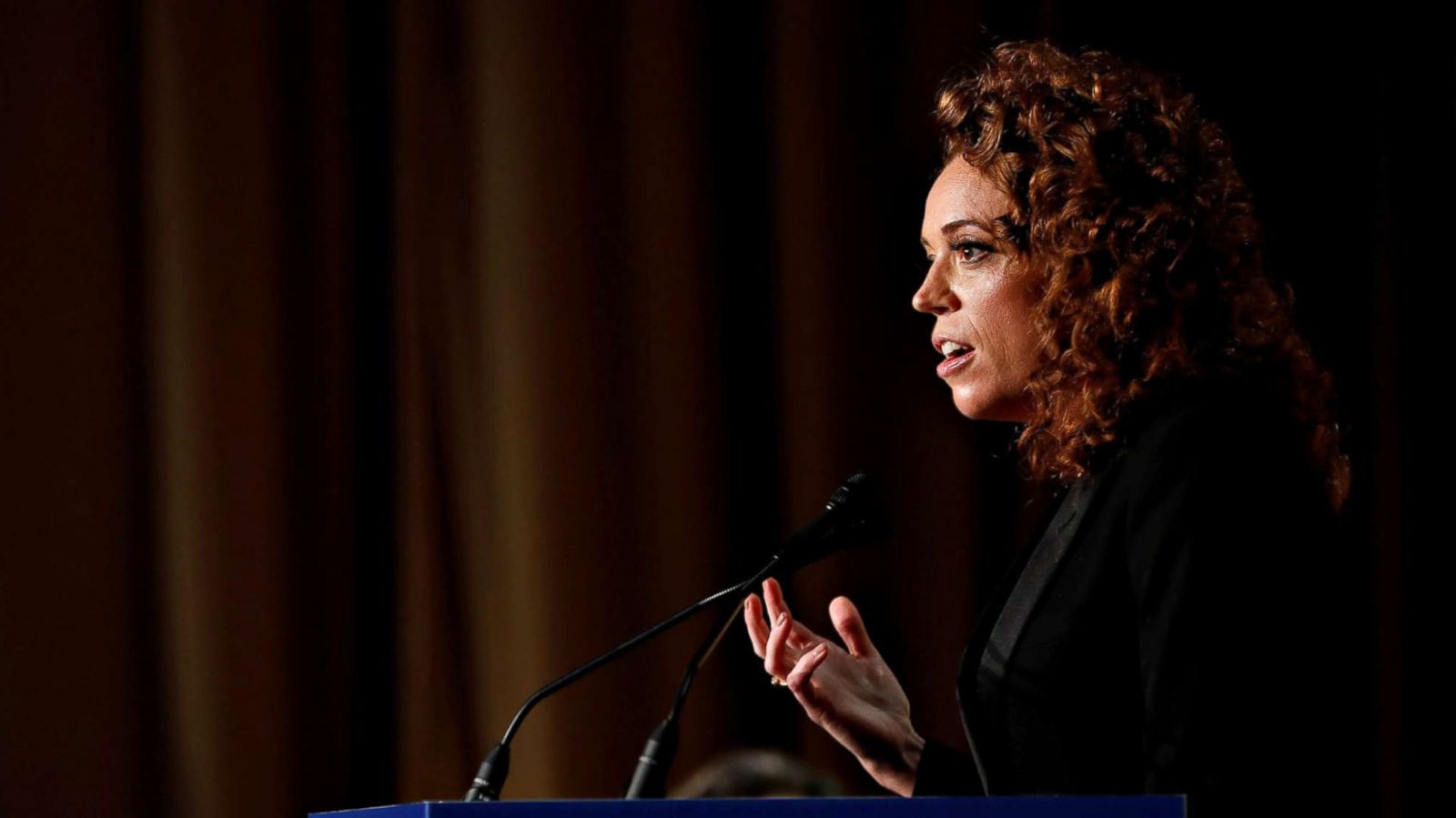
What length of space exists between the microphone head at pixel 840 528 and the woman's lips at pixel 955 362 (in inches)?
6.6

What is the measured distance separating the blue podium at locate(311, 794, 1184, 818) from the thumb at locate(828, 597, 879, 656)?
0.90m

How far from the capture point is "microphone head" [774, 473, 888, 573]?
1.51 metres

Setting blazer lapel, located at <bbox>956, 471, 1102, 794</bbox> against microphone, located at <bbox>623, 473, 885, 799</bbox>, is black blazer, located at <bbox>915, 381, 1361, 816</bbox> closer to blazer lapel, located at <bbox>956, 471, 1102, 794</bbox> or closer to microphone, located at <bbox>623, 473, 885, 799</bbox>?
blazer lapel, located at <bbox>956, 471, 1102, 794</bbox>

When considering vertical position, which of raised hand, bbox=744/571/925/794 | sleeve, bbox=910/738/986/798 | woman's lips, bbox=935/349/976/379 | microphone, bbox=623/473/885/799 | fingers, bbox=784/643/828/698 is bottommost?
sleeve, bbox=910/738/986/798

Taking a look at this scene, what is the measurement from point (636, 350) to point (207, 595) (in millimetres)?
699

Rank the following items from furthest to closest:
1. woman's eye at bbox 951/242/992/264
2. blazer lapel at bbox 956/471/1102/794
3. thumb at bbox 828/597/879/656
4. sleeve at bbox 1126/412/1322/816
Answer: thumb at bbox 828/597/879/656 < woman's eye at bbox 951/242/992/264 < blazer lapel at bbox 956/471/1102/794 < sleeve at bbox 1126/412/1322/816

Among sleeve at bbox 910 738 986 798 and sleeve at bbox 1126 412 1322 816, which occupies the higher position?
sleeve at bbox 1126 412 1322 816

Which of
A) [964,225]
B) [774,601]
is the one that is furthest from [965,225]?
[774,601]

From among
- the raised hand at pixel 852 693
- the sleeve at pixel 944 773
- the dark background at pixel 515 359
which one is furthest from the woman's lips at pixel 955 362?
the dark background at pixel 515 359

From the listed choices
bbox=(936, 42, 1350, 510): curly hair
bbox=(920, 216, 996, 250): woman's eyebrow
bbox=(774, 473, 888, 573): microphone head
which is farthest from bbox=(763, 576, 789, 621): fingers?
bbox=(920, 216, 996, 250): woman's eyebrow

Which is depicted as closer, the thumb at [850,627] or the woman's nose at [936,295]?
the woman's nose at [936,295]

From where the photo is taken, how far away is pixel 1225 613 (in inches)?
45.1

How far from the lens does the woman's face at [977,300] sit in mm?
1554

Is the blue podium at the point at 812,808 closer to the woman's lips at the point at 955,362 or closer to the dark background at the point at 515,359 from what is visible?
the woman's lips at the point at 955,362
